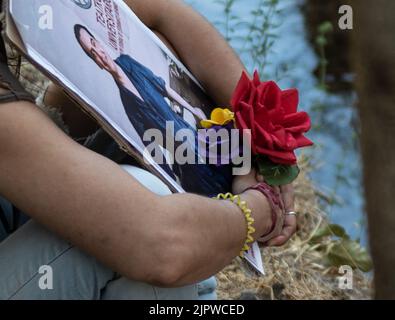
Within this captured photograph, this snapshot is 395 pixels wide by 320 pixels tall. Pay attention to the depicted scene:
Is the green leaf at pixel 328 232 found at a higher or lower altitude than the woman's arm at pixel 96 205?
lower

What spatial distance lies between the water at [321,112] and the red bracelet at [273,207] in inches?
48.8

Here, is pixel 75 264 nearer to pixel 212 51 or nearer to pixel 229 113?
pixel 229 113

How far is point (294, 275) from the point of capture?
233cm

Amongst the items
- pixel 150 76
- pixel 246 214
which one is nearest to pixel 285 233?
pixel 246 214

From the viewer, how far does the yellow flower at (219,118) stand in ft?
4.91

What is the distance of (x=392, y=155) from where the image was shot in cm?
95

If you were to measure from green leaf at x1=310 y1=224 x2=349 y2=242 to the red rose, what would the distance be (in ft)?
3.42

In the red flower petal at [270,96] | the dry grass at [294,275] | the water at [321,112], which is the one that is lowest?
the dry grass at [294,275]

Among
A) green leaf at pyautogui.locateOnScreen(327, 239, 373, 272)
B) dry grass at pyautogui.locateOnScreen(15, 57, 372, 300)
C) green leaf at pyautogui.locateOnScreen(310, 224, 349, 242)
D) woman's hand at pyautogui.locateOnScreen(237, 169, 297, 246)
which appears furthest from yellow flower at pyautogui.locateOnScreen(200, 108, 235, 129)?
green leaf at pyautogui.locateOnScreen(310, 224, 349, 242)

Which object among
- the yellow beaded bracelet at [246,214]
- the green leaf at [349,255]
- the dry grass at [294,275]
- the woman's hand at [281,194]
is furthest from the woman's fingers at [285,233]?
the green leaf at [349,255]

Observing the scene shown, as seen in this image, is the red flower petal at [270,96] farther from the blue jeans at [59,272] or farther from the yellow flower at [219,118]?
the blue jeans at [59,272]

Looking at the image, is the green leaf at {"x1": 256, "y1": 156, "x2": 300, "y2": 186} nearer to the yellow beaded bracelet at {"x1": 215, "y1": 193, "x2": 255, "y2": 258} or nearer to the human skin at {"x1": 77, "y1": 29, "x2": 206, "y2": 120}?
the yellow beaded bracelet at {"x1": 215, "y1": 193, "x2": 255, "y2": 258}

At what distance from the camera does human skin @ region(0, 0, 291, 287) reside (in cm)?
119
